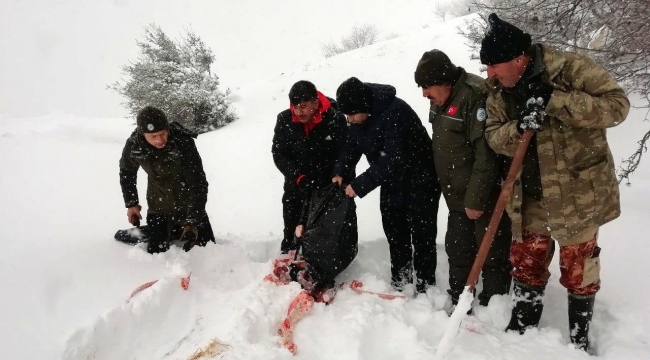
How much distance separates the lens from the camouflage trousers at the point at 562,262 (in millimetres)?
2258

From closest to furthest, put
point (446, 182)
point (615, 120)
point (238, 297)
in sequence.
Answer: point (615, 120), point (446, 182), point (238, 297)

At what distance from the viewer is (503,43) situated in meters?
2.12

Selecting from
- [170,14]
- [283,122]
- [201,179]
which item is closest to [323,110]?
[283,122]

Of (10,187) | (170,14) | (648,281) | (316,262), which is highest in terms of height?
(170,14)

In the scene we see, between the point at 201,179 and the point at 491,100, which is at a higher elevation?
the point at 491,100

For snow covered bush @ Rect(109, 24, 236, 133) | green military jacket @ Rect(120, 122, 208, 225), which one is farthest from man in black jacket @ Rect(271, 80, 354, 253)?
snow covered bush @ Rect(109, 24, 236, 133)

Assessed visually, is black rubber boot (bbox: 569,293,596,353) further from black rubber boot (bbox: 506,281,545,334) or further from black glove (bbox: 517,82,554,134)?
black glove (bbox: 517,82,554,134)

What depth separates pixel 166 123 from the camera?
3.33 metres

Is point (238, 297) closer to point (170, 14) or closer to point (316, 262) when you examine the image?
point (316, 262)

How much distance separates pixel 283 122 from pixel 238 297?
1.49 m

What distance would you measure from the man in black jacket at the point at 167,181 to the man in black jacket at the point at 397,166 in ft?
4.14

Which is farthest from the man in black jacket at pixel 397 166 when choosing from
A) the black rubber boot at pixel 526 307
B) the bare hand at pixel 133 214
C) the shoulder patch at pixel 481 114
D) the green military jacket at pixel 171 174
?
the bare hand at pixel 133 214

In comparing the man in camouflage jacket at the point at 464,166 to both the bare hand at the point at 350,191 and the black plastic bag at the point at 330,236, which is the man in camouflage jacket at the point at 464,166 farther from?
the black plastic bag at the point at 330,236

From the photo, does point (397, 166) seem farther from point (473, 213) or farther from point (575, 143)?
point (575, 143)
